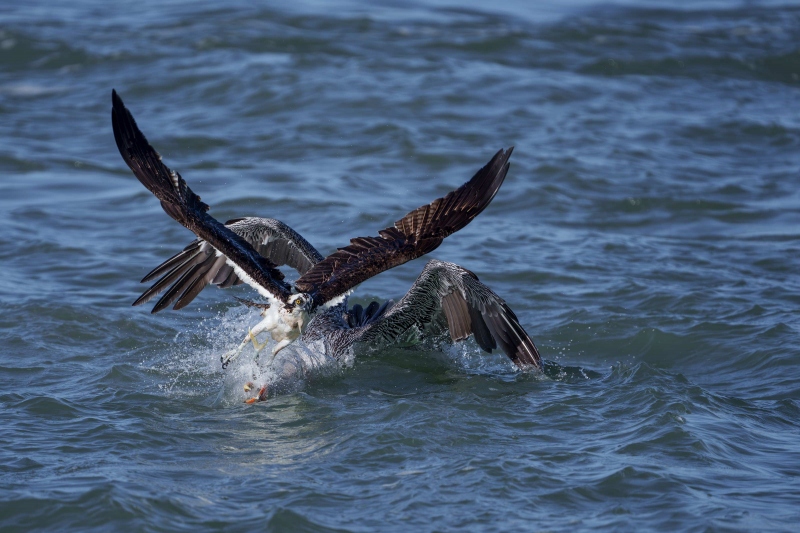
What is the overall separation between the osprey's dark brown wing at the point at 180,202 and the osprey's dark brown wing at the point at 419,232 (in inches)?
12.4

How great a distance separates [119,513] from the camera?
5156 millimetres

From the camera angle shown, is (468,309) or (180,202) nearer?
(180,202)

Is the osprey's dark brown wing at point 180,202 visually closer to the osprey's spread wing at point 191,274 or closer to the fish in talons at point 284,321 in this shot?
the fish in talons at point 284,321

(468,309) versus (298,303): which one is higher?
(298,303)

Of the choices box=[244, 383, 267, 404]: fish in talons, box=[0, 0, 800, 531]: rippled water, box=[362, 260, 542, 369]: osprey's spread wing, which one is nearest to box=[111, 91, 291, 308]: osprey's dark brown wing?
box=[244, 383, 267, 404]: fish in talons

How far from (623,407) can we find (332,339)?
217 cm

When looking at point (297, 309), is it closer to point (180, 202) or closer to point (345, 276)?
point (345, 276)

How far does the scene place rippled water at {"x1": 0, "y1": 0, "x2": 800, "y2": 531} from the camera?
5.56 metres

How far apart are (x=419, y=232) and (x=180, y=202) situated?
1.54 m

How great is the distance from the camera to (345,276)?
6.65 meters

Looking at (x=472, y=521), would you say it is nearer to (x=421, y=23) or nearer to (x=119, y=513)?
(x=119, y=513)

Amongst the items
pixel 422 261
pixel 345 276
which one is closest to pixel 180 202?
pixel 345 276

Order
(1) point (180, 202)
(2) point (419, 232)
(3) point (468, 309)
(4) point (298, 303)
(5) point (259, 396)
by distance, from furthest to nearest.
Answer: (3) point (468, 309), (5) point (259, 396), (2) point (419, 232), (4) point (298, 303), (1) point (180, 202)

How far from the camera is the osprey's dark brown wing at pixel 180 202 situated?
6.27m
